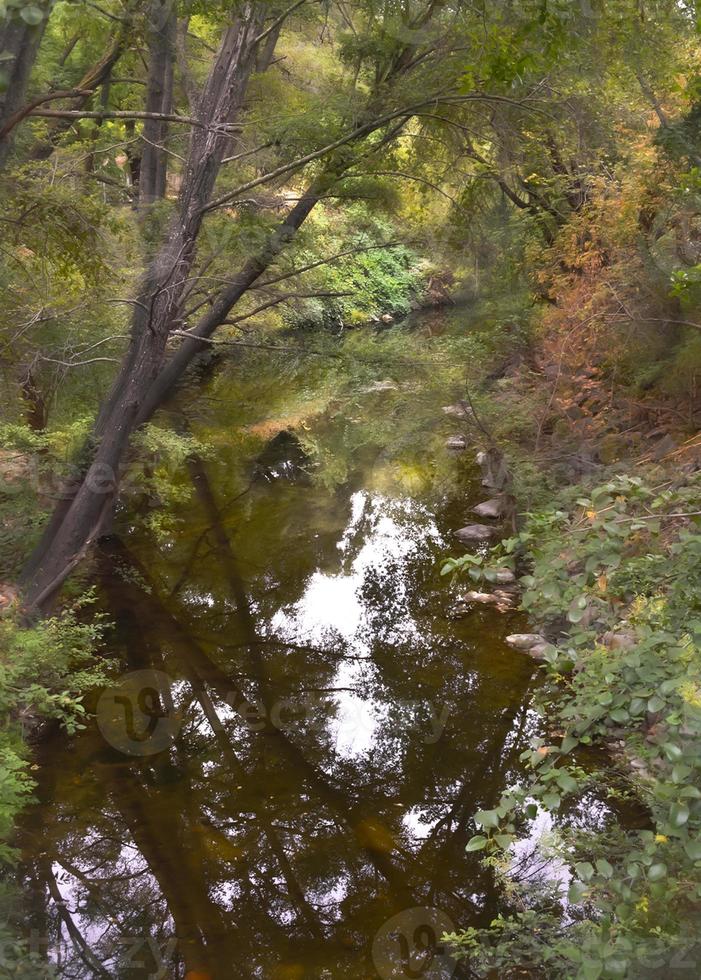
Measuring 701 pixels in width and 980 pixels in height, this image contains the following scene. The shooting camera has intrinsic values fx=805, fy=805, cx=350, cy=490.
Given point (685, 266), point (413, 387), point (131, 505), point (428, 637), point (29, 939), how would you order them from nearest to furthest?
point (29, 939)
point (428, 637)
point (685, 266)
point (131, 505)
point (413, 387)

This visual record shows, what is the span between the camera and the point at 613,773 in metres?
5.59

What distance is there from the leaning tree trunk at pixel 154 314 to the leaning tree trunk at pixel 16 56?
4367mm

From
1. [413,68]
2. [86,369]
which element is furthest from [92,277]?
[413,68]

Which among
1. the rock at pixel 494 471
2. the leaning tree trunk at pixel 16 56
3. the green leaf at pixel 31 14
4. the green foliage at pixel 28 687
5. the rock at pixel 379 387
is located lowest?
the green leaf at pixel 31 14

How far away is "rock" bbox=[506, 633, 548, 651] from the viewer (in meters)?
7.70

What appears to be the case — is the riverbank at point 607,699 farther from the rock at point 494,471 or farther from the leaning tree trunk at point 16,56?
the leaning tree trunk at point 16,56

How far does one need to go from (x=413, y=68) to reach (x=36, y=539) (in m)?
5.57

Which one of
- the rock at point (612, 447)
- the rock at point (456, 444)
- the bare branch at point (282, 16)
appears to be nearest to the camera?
the bare branch at point (282, 16)

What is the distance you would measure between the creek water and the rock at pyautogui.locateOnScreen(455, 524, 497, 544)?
0.27 m

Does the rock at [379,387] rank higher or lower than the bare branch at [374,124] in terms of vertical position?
higher

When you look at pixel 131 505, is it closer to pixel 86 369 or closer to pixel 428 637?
pixel 86 369

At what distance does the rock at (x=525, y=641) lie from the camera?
7699 millimetres

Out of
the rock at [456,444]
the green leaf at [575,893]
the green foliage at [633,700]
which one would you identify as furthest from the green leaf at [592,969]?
the rock at [456,444]

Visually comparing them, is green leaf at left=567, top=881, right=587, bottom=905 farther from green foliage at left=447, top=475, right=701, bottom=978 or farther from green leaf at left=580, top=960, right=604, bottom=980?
green leaf at left=580, top=960, right=604, bottom=980
